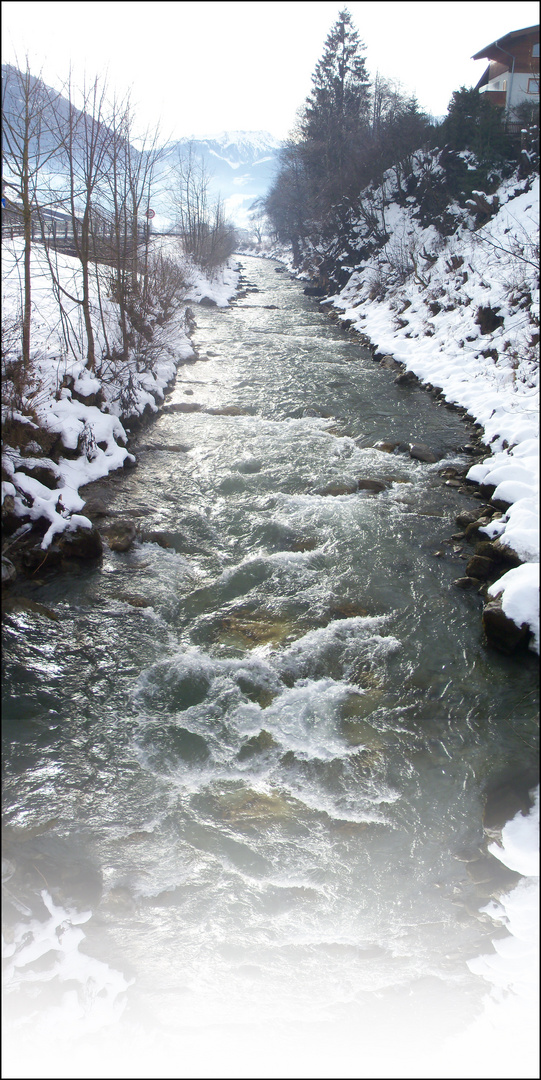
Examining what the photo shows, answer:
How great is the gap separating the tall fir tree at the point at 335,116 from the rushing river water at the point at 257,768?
3054 cm

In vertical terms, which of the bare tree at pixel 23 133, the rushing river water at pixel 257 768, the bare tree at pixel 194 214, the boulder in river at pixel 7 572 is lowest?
the rushing river water at pixel 257 768

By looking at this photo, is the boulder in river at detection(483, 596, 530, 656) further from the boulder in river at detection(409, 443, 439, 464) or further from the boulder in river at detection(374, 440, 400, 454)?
the boulder in river at detection(374, 440, 400, 454)

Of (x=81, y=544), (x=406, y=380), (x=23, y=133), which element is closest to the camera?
(x=81, y=544)

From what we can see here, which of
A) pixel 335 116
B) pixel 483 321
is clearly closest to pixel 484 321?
pixel 483 321

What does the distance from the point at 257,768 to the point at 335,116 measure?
144 ft

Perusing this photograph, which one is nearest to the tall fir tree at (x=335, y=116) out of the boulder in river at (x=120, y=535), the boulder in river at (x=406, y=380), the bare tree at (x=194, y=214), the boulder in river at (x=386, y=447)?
the bare tree at (x=194, y=214)

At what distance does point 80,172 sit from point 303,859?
11.9 m

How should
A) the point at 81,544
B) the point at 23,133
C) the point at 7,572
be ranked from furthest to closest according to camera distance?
the point at 23,133, the point at 81,544, the point at 7,572

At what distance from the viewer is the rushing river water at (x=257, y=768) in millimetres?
A: 3547

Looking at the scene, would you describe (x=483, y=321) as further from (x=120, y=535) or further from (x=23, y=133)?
(x=120, y=535)

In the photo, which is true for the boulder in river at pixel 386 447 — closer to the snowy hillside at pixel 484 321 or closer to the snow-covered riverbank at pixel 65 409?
the snowy hillside at pixel 484 321

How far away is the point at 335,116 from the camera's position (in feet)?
124

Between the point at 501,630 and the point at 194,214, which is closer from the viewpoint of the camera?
the point at 501,630

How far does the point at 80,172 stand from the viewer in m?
11.0
